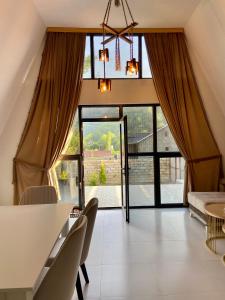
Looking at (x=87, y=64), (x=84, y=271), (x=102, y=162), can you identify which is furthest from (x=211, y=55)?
(x=84, y=271)

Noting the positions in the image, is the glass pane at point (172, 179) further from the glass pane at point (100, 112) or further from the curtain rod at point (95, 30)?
the curtain rod at point (95, 30)

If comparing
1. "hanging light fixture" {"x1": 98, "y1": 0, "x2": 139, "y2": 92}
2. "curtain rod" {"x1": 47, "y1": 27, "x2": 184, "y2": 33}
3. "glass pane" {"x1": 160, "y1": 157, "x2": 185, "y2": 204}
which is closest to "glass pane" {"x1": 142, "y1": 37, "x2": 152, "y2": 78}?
"curtain rod" {"x1": 47, "y1": 27, "x2": 184, "y2": 33}

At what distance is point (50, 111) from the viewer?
5078 millimetres

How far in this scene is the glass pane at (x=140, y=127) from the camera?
222 inches

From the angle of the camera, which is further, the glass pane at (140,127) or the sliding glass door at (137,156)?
the glass pane at (140,127)

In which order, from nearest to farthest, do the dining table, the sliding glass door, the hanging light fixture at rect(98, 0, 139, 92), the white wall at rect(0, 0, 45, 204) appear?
the dining table
the hanging light fixture at rect(98, 0, 139, 92)
the white wall at rect(0, 0, 45, 204)
the sliding glass door

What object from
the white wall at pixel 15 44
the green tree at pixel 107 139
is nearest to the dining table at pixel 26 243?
the white wall at pixel 15 44

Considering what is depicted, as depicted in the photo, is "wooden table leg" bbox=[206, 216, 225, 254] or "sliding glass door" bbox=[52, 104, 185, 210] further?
"sliding glass door" bbox=[52, 104, 185, 210]

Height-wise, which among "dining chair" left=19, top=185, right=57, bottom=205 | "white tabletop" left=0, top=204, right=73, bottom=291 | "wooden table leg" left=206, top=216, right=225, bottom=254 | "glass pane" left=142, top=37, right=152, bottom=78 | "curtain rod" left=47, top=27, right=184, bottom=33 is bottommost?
"wooden table leg" left=206, top=216, right=225, bottom=254

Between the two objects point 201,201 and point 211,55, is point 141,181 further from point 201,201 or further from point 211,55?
point 211,55

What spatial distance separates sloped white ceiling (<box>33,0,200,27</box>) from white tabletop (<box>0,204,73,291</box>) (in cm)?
305

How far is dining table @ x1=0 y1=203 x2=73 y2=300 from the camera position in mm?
1368

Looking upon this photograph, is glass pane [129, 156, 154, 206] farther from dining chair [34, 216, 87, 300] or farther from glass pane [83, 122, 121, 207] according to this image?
dining chair [34, 216, 87, 300]

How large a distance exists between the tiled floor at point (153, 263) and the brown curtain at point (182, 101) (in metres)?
1.24
